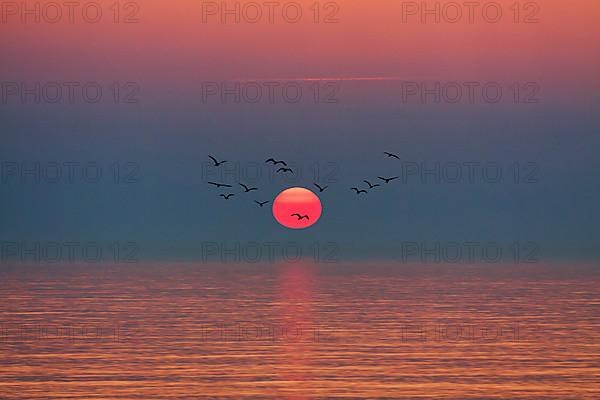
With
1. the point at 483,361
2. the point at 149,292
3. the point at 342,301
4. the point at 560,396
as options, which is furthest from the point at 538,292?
the point at 560,396

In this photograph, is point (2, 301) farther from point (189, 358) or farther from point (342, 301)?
point (189, 358)

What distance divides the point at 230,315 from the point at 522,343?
12.5 meters

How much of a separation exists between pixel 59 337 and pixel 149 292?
27.1m

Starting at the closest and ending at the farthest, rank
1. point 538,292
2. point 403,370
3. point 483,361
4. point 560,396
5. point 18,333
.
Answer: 1. point 560,396
2. point 403,370
3. point 483,361
4. point 18,333
5. point 538,292

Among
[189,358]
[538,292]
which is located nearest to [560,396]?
[189,358]

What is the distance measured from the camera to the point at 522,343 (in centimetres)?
2805

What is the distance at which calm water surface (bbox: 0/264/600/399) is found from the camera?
20.3 metres

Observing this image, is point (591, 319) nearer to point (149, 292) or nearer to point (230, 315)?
point (230, 315)

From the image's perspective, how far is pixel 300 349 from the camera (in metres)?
26.3

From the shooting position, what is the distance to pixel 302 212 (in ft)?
321

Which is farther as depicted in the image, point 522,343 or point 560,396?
point 522,343

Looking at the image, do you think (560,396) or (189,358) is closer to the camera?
(560,396)

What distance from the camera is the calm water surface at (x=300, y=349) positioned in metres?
20.3

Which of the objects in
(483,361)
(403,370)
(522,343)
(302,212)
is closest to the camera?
(403,370)
